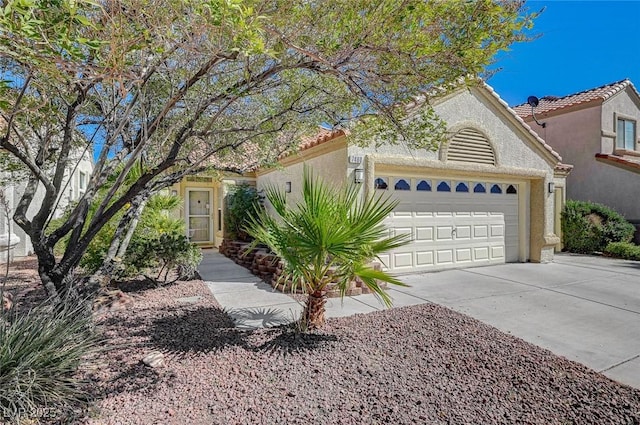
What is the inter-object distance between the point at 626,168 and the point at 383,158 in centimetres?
1217

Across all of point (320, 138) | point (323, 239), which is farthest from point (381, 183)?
point (323, 239)

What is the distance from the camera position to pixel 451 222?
32.7 ft

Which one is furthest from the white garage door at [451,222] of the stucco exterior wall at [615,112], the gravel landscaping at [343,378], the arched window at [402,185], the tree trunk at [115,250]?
the stucco exterior wall at [615,112]

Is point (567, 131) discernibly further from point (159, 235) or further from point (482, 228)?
point (159, 235)

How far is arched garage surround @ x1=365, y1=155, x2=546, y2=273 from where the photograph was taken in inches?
358

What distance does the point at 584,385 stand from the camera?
3635 millimetres

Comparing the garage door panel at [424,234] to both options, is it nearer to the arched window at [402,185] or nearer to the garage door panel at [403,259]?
the garage door panel at [403,259]

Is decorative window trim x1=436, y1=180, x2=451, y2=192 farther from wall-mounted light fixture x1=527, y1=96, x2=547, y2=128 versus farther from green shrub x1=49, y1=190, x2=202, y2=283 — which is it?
wall-mounted light fixture x1=527, y1=96, x2=547, y2=128

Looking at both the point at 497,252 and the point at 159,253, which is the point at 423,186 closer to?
the point at 497,252

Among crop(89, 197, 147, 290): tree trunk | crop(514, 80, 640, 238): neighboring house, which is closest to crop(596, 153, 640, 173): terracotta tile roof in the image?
crop(514, 80, 640, 238): neighboring house

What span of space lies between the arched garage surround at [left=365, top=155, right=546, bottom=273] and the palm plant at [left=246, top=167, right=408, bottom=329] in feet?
12.2

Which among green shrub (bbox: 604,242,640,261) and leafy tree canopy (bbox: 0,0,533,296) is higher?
leafy tree canopy (bbox: 0,0,533,296)

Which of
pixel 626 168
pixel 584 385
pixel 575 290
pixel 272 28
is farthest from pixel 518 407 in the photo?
pixel 626 168

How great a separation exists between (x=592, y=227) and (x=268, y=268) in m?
12.4
